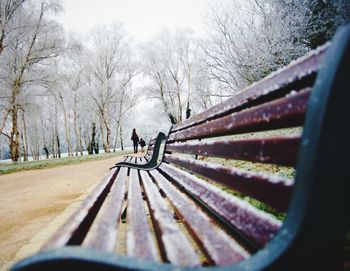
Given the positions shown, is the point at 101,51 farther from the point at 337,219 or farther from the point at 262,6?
the point at 337,219

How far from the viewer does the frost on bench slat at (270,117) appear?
35.0 inches

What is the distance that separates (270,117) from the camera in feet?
3.32

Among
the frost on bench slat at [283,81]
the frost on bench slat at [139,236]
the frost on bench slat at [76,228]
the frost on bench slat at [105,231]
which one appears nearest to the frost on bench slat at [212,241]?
the frost on bench slat at [139,236]

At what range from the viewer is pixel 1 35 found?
14930mm

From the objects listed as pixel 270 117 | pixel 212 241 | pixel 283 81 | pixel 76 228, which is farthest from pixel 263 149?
pixel 76 228

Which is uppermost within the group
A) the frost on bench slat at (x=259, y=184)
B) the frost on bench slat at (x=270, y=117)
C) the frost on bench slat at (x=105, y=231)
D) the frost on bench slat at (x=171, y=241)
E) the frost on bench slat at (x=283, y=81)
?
the frost on bench slat at (x=283, y=81)

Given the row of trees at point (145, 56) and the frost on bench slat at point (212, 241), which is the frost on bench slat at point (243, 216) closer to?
the frost on bench slat at point (212, 241)

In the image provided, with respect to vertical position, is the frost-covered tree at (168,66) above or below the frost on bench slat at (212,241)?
above

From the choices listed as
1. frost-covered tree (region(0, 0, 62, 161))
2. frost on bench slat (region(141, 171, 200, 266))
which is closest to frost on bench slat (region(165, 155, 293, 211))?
frost on bench slat (region(141, 171, 200, 266))

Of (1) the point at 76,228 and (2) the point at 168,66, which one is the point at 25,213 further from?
(2) the point at 168,66

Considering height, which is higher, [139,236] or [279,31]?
[279,31]

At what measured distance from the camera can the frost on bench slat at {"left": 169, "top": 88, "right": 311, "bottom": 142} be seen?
0.89 m

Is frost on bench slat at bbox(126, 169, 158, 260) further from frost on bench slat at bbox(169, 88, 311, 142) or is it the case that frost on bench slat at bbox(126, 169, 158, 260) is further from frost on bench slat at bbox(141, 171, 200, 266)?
frost on bench slat at bbox(169, 88, 311, 142)

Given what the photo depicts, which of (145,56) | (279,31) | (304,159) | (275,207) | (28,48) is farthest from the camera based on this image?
(145,56)
